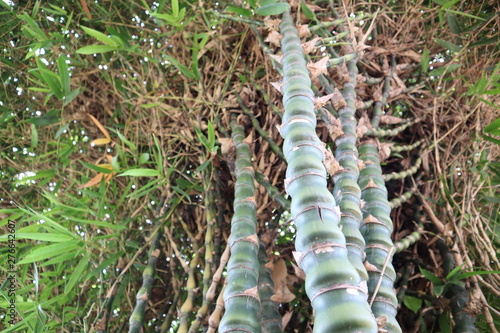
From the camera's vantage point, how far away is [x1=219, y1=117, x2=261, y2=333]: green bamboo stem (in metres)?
0.46

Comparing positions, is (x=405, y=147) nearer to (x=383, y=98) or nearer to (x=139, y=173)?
(x=383, y=98)

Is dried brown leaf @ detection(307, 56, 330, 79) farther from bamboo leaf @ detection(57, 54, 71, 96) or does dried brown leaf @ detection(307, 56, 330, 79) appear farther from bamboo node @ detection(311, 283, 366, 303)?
bamboo leaf @ detection(57, 54, 71, 96)

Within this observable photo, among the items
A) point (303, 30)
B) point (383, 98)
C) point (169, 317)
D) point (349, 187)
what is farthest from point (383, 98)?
point (169, 317)

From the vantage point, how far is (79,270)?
756mm

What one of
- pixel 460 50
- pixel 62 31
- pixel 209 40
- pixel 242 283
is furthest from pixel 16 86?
pixel 460 50

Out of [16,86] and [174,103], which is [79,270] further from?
[16,86]

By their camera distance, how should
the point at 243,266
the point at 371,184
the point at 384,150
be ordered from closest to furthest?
the point at 243,266 → the point at 371,184 → the point at 384,150

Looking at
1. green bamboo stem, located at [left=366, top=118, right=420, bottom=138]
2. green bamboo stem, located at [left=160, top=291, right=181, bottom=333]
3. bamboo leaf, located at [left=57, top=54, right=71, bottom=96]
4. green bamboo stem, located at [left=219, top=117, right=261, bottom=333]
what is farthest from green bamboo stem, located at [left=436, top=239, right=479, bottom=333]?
bamboo leaf, located at [left=57, top=54, right=71, bottom=96]

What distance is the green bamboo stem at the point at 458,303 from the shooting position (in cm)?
63

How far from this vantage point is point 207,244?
71 centimetres

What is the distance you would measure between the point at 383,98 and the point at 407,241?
275 mm

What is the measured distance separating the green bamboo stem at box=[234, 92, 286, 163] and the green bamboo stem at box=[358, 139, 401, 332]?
129 mm

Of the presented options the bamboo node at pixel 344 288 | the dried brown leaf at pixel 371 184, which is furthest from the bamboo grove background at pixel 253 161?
the bamboo node at pixel 344 288

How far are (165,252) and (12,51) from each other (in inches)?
26.4
